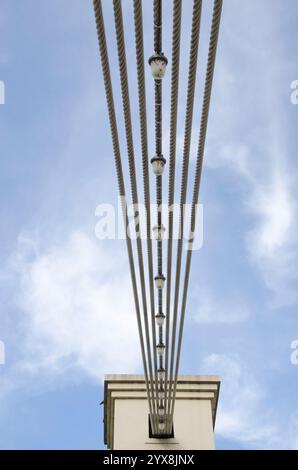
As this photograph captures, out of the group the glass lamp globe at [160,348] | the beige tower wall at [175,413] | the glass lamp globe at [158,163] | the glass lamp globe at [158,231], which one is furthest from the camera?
the beige tower wall at [175,413]

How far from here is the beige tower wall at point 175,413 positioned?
2177cm

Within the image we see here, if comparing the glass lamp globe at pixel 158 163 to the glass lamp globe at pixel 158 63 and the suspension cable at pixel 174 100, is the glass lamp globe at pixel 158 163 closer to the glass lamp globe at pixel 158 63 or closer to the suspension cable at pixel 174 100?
the suspension cable at pixel 174 100

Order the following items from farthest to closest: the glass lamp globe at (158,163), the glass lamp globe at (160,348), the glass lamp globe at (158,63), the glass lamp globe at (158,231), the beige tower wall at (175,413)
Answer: the beige tower wall at (175,413) < the glass lamp globe at (160,348) < the glass lamp globe at (158,231) < the glass lamp globe at (158,163) < the glass lamp globe at (158,63)

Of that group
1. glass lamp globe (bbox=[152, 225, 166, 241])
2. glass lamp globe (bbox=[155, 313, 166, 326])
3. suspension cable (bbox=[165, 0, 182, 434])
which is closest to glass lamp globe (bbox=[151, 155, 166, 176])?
suspension cable (bbox=[165, 0, 182, 434])

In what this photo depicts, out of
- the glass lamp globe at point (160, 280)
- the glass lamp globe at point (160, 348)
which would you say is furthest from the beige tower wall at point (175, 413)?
the glass lamp globe at point (160, 280)

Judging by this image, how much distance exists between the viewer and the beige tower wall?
21766 millimetres

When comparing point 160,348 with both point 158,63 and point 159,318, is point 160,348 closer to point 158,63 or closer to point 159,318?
point 159,318

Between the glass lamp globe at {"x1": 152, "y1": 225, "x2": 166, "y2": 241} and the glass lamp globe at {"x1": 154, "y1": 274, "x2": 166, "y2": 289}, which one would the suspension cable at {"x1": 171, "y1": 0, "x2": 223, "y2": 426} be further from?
the glass lamp globe at {"x1": 154, "y1": 274, "x2": 166, "y2": 289}

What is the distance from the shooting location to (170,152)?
8.47 metres

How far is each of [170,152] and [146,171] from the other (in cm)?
62

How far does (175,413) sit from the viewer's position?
22.6 m

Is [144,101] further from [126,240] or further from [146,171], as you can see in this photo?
[126,240]
